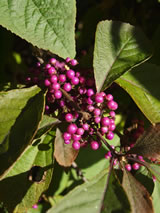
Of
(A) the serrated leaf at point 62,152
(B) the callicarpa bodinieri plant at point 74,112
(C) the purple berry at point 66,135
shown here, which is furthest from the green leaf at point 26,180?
(C) the purple berry at point 66,135

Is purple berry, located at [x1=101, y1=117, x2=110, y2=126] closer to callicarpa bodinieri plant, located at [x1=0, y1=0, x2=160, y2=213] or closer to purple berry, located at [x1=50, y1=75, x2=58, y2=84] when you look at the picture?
callicarpa bodinieri plant, located at [x1=0, y1=0, x2=160, y2=213]

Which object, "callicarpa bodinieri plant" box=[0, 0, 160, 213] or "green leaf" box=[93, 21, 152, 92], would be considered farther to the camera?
"green leaf" box=[93, 21, 152, 92]

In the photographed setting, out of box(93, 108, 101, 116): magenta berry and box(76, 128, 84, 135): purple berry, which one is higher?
box(93, 108, 101, 116): magenta berry

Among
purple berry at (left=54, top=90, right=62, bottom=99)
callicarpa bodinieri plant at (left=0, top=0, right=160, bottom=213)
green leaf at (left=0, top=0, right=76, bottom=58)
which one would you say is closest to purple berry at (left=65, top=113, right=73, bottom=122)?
callicarpa bodinieri plant at (left=0, top=0, right=160, bottom=213)

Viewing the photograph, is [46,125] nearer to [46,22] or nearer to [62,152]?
[62,152]

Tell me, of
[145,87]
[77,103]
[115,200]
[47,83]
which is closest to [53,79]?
[47,83]

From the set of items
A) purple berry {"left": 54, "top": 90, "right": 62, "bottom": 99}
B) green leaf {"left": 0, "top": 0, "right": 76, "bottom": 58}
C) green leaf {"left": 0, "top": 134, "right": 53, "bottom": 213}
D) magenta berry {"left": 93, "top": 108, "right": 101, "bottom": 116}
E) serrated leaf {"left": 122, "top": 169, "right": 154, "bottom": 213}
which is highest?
green leaf {"left": 0, "top": 0, "right": 76, "bottom": 58}
